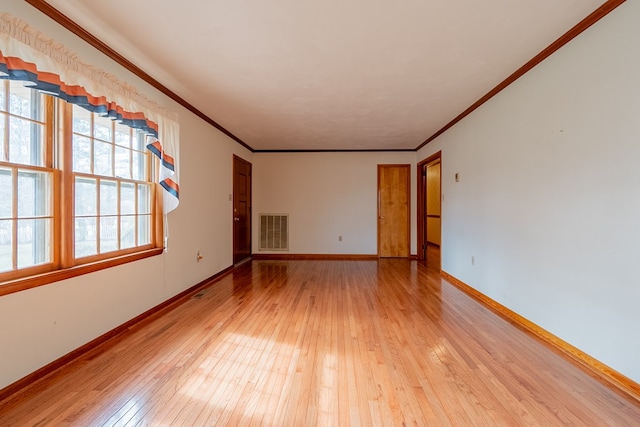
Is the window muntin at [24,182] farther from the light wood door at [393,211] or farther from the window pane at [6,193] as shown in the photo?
the light wood door at [393,211]

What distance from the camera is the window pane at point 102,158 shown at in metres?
2.35

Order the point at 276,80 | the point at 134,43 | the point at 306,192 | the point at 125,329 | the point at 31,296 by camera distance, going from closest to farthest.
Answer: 1. the point at 31,296
2. the point at 134,43
3. the point at 125,329
4. the point at 276,80
5. the point at 306,192

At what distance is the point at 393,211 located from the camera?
639 cm

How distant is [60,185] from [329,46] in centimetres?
224

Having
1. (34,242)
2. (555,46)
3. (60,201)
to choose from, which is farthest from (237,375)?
(555,46)

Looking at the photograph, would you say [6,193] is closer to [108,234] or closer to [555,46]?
[108,234]

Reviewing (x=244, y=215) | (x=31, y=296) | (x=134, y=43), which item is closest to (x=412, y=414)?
(x=31, y=296)

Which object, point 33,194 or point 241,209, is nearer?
point 33,194

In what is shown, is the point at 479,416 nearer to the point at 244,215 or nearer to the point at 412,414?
the point at 412,414

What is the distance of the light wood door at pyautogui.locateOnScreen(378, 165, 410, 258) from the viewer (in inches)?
251

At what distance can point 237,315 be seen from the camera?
2.98m

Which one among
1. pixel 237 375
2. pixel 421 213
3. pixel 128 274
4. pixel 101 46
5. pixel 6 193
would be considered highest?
pixel 101 46

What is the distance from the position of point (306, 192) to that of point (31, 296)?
16.3 feet

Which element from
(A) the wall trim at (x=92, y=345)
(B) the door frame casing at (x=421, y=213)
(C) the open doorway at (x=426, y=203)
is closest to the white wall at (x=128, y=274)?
(A) the wall trim at (x=92, y=345)
